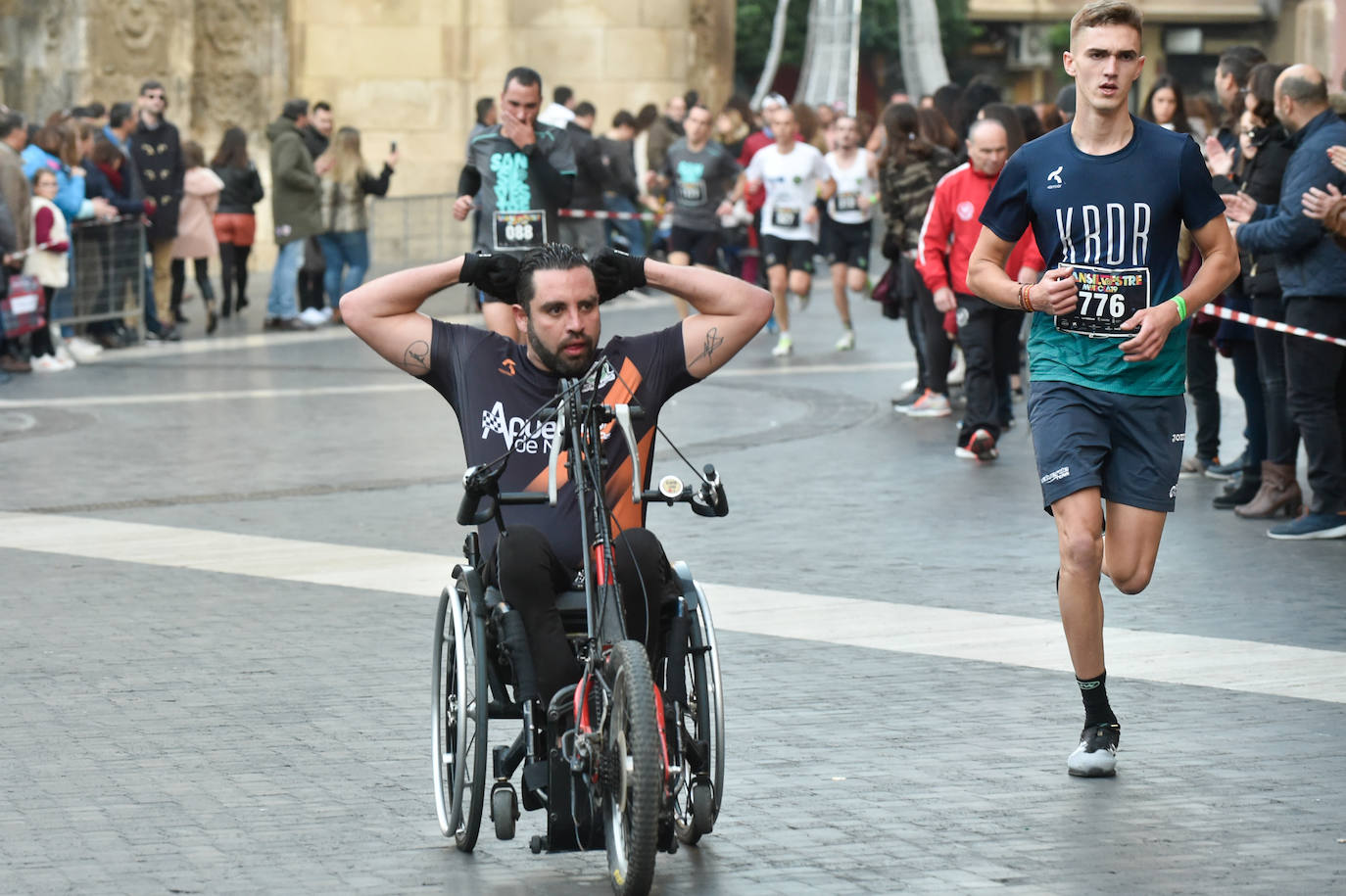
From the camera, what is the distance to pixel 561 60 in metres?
28.2

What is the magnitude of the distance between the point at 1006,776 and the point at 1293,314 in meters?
4.33

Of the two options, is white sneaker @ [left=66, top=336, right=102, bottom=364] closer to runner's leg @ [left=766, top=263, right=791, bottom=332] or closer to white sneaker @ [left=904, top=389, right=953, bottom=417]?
runner's leg @ [left=766, top=263, right=791, bottom=332]

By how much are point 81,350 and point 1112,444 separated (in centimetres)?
1267

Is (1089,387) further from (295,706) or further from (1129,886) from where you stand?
(295,706)

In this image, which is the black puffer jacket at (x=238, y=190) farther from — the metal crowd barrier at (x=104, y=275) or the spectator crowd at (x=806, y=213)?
the metal crowd barrier at (x=104, y=275)

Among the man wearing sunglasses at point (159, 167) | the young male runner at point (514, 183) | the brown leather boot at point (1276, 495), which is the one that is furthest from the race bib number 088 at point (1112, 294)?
the man wearing sunglasses at point (159, 167)

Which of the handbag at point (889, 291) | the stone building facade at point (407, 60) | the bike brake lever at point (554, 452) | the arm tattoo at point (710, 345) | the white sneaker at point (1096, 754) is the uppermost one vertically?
the stone building facade at point (407, 60)

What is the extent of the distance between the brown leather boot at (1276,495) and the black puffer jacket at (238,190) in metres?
12.1

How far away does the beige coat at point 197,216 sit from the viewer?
19.0 m

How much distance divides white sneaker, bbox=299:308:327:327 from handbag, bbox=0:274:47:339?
4.26m

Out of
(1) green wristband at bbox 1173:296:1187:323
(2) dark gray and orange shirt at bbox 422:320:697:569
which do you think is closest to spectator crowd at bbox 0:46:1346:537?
(1) green wristband at bbox 1173:296:1187:323

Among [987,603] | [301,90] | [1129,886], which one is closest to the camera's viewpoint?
[1129,886]

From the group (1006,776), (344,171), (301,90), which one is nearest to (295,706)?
(1006,776)

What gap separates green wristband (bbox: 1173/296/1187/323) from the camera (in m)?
5.65
